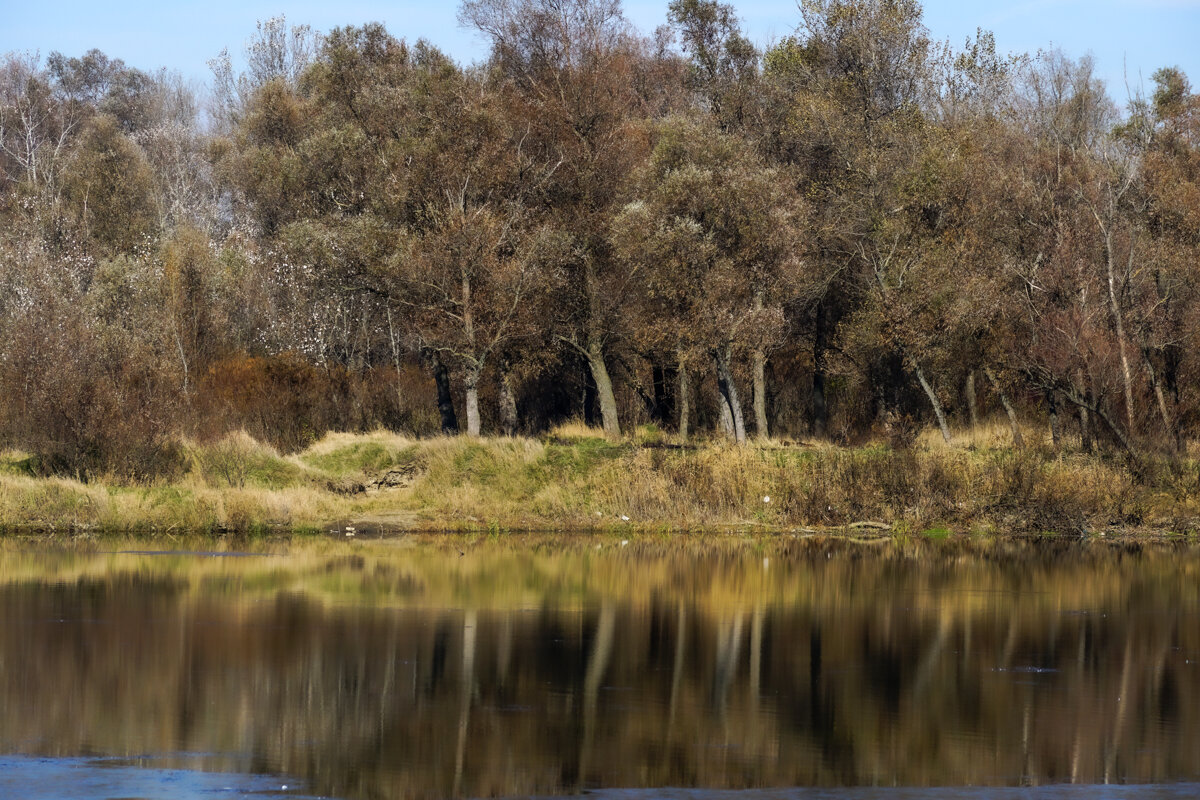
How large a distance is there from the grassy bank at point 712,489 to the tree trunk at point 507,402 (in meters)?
9.59

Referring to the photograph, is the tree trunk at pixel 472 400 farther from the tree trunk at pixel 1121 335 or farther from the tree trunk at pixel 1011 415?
the tree trunk at pixel 1121 335

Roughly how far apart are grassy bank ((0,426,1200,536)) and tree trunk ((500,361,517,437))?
9.59 m

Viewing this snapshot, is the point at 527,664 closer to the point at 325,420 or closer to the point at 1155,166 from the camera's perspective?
the point at 325,420

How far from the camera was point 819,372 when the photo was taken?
182 ft

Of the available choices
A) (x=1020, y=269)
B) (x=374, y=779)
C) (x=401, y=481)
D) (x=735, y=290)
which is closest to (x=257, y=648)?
(x=374, y=779)

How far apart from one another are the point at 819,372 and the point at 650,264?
529 inches

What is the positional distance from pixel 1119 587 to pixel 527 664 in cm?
1461

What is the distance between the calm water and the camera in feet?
43.8

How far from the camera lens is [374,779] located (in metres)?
13.0

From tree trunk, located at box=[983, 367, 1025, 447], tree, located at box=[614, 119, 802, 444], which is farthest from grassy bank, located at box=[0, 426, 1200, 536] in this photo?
tree trunk, located at box=[983, 367, 1025, 447]

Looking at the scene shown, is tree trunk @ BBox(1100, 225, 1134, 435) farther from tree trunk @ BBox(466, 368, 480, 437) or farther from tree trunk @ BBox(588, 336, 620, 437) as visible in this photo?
tree trunk @ BBox(466, 368, 480, 437)

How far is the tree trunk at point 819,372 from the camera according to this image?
5444 centimetres

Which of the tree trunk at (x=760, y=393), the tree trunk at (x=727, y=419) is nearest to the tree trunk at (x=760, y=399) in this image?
the tree trunk at (x=760, y=393)

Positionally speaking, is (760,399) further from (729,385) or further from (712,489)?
(712,489)
